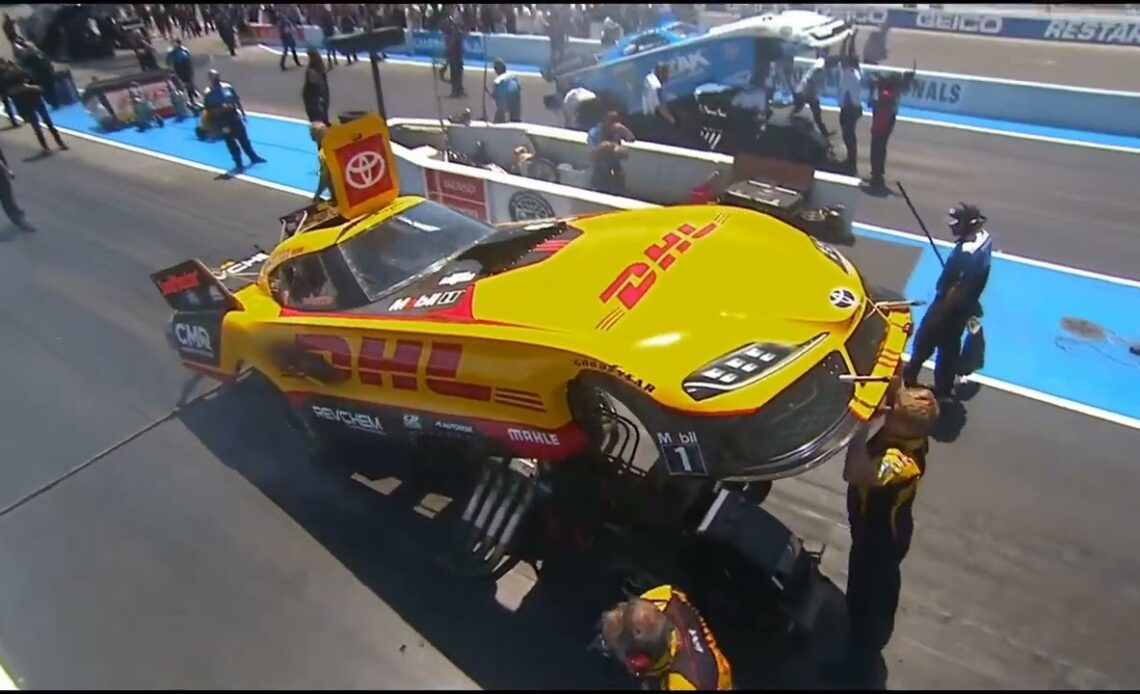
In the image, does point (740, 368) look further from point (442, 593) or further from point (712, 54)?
point (712, 54)

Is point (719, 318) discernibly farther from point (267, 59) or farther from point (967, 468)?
point (267, 59)

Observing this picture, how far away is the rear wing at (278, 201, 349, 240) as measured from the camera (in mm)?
6629

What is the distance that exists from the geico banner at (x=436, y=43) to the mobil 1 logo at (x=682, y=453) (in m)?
20.9

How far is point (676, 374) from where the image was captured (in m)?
4.20

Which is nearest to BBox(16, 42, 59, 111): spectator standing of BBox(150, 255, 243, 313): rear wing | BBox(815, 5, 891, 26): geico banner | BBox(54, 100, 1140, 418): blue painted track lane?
BBox(150, 255, 243, 313): rear wing

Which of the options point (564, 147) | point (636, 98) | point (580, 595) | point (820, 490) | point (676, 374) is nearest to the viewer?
point (676, 374)

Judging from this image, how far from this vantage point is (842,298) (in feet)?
16.0

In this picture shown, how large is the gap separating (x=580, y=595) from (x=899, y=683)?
190 centimetres

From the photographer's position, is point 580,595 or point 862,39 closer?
point 580,595

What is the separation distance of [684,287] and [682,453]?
3.73 ft

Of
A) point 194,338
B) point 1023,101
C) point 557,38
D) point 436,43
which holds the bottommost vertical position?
point 1023,101

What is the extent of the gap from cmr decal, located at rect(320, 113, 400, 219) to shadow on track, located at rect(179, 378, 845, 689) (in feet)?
6.63

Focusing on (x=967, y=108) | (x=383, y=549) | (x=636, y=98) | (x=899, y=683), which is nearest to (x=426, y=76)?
(x=636, y=98)

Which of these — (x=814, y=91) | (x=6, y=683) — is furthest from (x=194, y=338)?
(x=814, y=91)
